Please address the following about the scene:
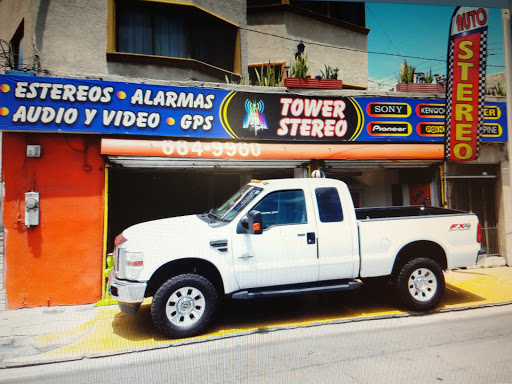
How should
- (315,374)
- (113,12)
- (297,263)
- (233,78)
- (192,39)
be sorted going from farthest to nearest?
(233,78)
(192,39)
(113,12)
(297,263)
(315,374)

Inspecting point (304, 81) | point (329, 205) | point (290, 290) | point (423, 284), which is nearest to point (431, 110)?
point (304, 81)

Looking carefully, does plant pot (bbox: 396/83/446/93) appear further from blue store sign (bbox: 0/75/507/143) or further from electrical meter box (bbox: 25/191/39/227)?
electrical meter box (bbox: 25/191/39/227)

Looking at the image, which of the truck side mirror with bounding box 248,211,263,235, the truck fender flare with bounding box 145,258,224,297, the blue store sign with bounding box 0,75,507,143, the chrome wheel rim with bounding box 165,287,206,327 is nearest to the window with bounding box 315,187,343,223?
the truck side mirror with bounding box 248,211,263,235

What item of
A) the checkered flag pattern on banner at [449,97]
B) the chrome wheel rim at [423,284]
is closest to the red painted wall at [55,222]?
the chrome wheel rim at [423,284]

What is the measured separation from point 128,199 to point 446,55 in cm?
838

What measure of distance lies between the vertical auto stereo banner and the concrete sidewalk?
357 centimetres

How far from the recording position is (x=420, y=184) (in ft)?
33.3

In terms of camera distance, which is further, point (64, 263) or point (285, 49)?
point (285, 49)

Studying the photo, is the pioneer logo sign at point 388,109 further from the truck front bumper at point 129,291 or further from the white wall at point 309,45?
the truck front bumper at point 129,291

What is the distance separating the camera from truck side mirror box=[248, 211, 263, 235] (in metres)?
5.18

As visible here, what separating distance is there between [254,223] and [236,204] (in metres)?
0.75

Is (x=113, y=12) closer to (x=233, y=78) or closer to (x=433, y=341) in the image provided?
(x=233, y=78)

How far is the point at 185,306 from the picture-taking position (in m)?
5.16

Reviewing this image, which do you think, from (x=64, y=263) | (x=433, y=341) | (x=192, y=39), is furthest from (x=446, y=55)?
(x=64, y=263)
